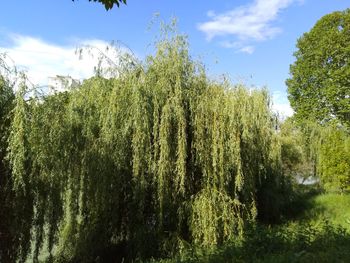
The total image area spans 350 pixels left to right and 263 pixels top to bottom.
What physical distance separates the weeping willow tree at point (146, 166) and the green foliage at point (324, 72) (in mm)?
16460

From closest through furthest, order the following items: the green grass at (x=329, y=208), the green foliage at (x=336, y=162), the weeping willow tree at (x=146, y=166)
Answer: the weeping willow tree at (x=146, y=166) < the green grass at (x=329, y=208) < the green foliage at (x=336, y=162)

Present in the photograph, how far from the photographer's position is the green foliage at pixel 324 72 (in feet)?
79.7

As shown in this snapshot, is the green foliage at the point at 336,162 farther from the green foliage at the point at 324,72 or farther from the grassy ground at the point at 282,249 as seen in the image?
the grassy ground at the point at 282,249

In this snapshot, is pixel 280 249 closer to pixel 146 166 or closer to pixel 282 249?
pixel 282 249

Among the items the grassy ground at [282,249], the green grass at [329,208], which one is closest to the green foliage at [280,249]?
the grassy ground at [282,249]

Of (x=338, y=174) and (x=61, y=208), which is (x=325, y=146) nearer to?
(x=338, y=174)

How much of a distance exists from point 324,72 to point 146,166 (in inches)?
764

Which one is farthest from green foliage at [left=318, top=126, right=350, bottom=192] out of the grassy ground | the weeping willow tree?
the weeping willow tree

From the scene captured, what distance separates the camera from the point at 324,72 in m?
25.1

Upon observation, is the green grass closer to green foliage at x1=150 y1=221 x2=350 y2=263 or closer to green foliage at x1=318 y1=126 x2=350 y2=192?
green foliage at x1=318 y1=126 x2=350 y2=192

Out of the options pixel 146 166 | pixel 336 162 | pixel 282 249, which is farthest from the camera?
pixel 336 162

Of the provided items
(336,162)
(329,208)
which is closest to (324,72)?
(336,162)

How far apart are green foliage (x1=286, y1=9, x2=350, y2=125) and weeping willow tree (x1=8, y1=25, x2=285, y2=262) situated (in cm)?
1646

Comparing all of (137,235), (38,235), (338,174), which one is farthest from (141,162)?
(338,174)
